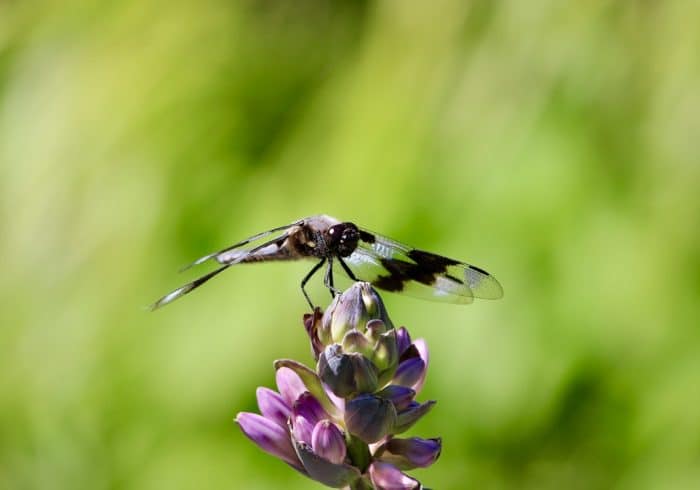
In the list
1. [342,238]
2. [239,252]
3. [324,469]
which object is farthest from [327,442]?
[239,252]

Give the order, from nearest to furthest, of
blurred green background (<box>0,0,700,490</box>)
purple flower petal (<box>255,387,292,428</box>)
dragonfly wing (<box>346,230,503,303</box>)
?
1. purple flower petal (<box>255,387,292,428</box>)
2. dragonfly wing (<box>346,230,503,303</box>)
3. blurred green background (<box>0,0,700,490</box>)

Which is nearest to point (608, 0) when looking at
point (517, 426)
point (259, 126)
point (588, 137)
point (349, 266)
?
point (588, 137)

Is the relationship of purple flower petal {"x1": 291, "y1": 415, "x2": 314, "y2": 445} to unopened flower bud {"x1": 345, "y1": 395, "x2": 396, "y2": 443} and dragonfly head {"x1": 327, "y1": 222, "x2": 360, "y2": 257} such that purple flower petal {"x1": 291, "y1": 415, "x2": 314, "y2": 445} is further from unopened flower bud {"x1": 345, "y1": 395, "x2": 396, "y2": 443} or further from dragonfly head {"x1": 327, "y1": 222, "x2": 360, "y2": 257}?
dragonfly head {"x1": 327, "y1": 222, "x2": 360, "y2": 257}

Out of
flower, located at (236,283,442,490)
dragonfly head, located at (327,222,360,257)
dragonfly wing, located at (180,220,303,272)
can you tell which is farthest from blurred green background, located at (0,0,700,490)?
flower, located at (236,283,442,490)

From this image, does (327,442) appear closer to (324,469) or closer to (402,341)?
(324,469)

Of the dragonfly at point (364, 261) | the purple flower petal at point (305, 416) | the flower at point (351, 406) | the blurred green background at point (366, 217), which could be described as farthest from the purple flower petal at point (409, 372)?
the blurred green background at point (366, 217)

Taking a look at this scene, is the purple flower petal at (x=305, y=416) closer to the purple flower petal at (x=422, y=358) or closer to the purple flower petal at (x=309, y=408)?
the purple flower petal at (x=309, y=408)
